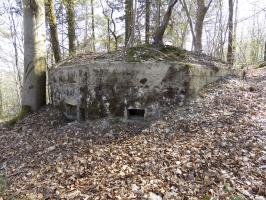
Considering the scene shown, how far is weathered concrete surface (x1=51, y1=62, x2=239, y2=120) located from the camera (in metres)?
4.88

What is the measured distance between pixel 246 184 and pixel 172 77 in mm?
2395

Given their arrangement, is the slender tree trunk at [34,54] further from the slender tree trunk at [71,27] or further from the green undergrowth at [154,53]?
the slender tree trunk at [71,27]

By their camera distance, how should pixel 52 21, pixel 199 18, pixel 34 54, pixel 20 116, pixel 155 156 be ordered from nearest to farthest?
1. pixel 155 156
2. pixel 20 116
3. pixel 34 54
4. pixel 52 21
5. pixel 199 18

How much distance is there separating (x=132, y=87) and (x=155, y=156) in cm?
162

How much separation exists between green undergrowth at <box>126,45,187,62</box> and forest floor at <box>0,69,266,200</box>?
3.26 feet

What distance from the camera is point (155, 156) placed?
3785mm

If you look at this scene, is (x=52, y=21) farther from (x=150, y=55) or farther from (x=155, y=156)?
(x=155, y=156)

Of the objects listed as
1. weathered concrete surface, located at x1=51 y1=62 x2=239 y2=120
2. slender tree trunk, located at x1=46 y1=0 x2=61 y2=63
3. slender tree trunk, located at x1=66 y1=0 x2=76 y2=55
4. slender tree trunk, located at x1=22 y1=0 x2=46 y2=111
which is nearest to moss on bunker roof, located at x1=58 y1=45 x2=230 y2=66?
weathered concrete surface, located at x1=51 y1=62 x2=239 y2=120

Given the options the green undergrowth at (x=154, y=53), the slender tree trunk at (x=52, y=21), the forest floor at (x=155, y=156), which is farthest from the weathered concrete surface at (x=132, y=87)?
the slender tree trunk at (x=52, y=21)

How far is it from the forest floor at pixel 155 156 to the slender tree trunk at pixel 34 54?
1.28m

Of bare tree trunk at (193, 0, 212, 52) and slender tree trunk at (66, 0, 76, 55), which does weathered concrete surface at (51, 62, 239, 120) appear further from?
bare tree trunk at (193, 0, 212, 52)

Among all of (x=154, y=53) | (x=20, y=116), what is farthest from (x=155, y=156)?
(x=20, y=116)

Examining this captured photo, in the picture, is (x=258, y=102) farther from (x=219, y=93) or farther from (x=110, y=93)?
(x=110, y=93)

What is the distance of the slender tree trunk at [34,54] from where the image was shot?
643 cm
